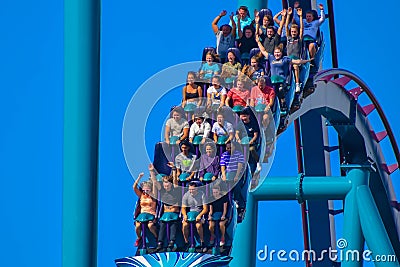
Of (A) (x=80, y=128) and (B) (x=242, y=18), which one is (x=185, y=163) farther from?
(B) (x=242, y=18)

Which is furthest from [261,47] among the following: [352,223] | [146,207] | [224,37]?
[352,223]

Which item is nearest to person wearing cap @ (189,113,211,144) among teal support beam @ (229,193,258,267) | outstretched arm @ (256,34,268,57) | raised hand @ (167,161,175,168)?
raised hand @ (167,161,175,168)

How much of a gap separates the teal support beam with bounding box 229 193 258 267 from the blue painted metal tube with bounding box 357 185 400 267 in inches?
43.1

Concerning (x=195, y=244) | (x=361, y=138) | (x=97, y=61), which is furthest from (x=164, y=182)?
(x=361, y=138)

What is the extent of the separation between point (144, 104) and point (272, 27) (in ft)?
4.45

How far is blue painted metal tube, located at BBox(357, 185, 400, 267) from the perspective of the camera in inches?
→ 420

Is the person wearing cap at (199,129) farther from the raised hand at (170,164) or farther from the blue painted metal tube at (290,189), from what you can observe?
the blue painted metal tube at (290,189)

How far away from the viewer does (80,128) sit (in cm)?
842

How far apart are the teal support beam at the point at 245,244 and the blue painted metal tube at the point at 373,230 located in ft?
3.59

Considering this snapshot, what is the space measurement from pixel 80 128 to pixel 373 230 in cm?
324

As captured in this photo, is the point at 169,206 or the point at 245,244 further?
the point at 245,244

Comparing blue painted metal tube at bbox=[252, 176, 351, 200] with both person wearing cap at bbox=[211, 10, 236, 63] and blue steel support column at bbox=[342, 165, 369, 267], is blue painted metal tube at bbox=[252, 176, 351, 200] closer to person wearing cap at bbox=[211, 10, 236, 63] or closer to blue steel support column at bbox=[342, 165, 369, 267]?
blue steel support column at bbox=[342, 165, 369, 267]

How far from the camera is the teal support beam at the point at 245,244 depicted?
32.5ft

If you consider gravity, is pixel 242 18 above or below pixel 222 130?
above
